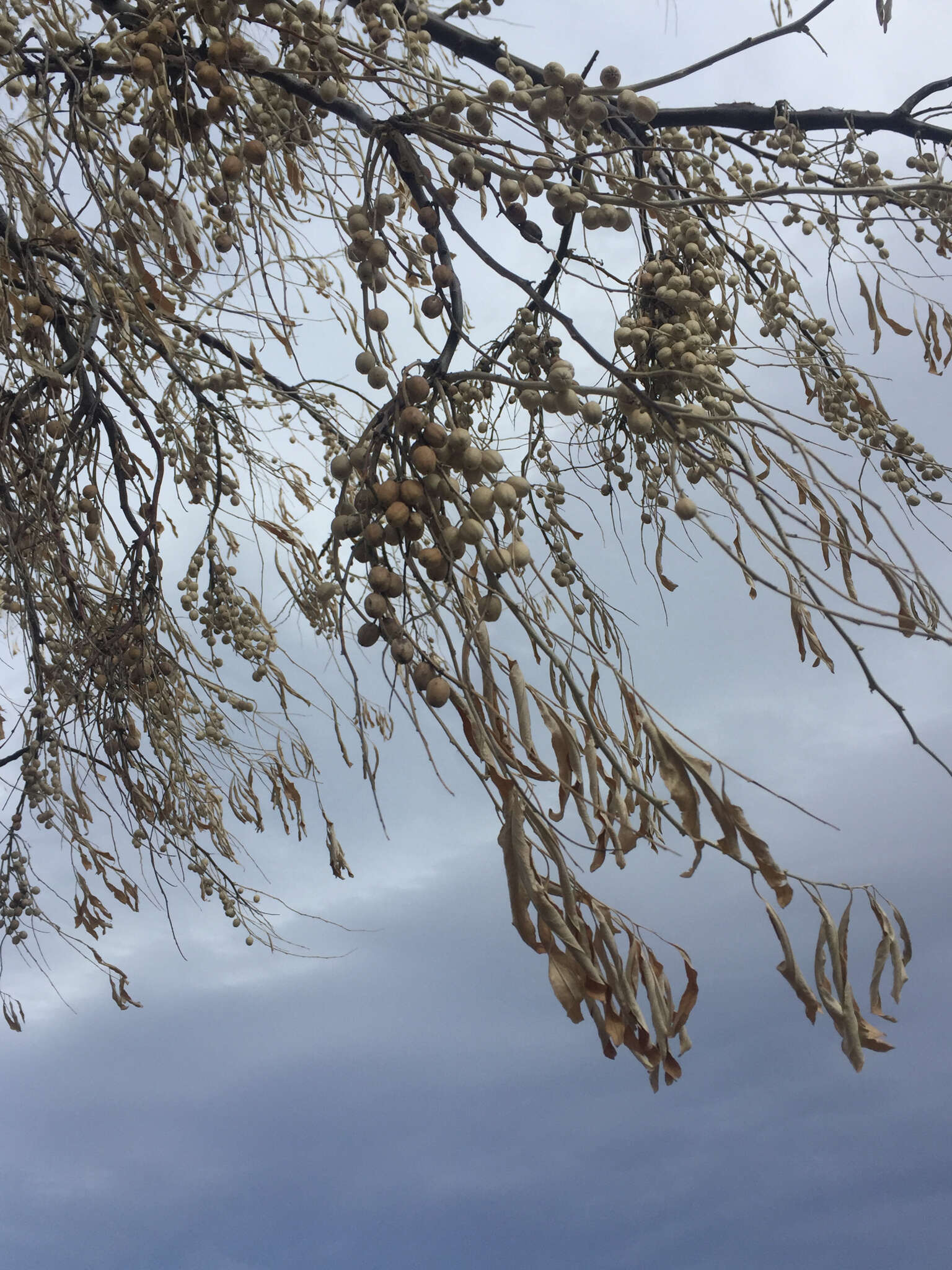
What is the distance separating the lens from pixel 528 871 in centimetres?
89

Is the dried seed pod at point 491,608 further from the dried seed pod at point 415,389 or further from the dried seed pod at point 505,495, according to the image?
the dried seed pod at point 415,389

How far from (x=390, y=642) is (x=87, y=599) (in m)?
1.37

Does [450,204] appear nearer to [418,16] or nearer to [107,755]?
[418,16]

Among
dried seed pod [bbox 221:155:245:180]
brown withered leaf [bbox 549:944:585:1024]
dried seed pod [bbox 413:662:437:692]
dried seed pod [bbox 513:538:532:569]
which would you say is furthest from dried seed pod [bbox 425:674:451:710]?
dried seed pod [bbox 221:155:245:180]

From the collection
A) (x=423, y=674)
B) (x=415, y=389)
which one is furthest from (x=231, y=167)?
(x=423, y=674)

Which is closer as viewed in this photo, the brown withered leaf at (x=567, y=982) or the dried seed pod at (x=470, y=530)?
the brown withered leaf at (x=567, y=982)

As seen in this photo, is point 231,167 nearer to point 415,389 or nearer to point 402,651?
point 415,389

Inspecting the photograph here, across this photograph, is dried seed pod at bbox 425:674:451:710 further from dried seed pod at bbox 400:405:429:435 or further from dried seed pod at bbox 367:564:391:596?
dried seed pod at bbox 400:405:429:435

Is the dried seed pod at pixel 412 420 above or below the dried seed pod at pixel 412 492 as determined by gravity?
above

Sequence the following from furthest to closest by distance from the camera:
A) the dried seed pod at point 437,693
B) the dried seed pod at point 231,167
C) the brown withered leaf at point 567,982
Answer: the dried seed pod at point 231,167 → the dried seed pod at point 437,693 → the brown withered leaf at point 567,982

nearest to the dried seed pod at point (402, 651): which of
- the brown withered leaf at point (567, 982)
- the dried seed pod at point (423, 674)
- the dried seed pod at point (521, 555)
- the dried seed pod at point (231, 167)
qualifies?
the dried seed pod at point (423, 674)

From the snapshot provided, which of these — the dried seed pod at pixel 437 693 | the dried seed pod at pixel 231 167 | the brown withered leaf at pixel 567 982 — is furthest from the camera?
the dried seed pod at pixel 231 167

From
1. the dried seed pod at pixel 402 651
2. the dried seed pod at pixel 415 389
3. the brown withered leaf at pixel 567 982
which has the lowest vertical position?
the brown withered leaf at pixel 567 982

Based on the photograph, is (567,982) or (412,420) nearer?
(567,982)
